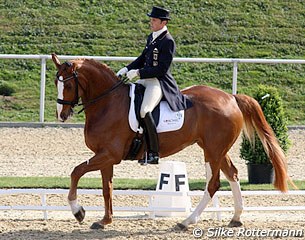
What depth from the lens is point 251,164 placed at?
1248 centimetres

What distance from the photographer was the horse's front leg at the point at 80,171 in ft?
28.5

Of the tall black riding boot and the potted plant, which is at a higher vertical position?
the tall black riding boot

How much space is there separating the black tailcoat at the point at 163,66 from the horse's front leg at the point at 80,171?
0.92 metres

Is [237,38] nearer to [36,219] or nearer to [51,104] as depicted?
[51,104]

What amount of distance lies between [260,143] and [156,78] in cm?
370

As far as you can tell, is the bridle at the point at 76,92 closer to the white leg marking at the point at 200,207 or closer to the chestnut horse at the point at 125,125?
the chestnut horse at the point at 125,125

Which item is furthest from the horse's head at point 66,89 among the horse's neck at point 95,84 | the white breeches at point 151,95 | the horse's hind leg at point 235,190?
the horse's hind leg at point 235,190

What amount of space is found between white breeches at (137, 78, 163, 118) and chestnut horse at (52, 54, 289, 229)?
204 mm

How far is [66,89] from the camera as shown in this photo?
29.0 ft

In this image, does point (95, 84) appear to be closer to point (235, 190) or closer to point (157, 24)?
point (157, 24)

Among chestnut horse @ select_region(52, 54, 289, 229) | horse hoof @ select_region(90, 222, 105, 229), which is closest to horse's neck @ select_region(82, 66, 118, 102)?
chestnut horse @ select_region(52, 54, 289, 229)

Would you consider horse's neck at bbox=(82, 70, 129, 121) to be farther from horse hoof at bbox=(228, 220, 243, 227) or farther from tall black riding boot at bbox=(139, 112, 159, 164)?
horse hoof at bbox=(228, 220, 243, 227)

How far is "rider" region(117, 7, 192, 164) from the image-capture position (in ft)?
29.4

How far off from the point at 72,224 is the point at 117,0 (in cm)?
1591
